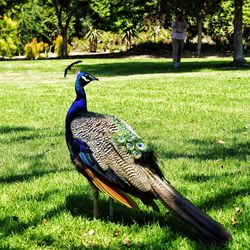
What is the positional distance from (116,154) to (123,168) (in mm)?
139

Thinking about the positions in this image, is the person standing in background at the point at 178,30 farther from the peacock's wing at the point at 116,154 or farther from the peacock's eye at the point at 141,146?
the peacock's eye at the point at 141,146

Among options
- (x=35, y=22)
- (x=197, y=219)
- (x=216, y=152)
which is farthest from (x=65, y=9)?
(x=197, y=219)

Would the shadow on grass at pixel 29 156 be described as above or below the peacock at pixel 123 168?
below

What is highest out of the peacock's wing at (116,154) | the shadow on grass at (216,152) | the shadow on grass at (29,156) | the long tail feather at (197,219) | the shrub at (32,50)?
the peacock's wing at (116,154)

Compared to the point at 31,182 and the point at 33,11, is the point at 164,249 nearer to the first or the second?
the point at 31,182

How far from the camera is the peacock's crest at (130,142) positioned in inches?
153

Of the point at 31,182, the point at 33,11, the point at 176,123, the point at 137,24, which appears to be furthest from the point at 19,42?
the point at 31,182

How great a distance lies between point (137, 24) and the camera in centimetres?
4184

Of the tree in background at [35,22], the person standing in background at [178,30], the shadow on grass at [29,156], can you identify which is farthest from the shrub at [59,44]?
the shadow on grass at [29,156]

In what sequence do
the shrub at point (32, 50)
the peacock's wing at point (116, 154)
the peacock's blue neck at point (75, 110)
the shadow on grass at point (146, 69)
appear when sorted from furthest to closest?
the shrub at point (32, 50)
the shadow on grass at point (146, 69)
the peacock's blue neck at point (75, 110)
the peacock's wing at point (116, 154)

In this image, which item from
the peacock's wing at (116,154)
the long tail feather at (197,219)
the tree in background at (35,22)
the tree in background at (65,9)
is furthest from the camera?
the tree in background at (35,22)

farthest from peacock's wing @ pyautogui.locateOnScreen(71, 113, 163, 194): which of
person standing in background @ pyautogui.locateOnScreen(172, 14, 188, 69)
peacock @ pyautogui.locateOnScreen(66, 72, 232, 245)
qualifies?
person standing in background @ pyautogui.locateOnScreen(172, 14, 188, 69)

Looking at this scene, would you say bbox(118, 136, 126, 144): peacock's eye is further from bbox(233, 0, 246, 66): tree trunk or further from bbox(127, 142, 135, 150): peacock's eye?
bbox(233, 0, 246, 66): tree trunk

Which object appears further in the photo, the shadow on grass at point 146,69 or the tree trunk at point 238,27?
the shadow on grass at point 146,69
